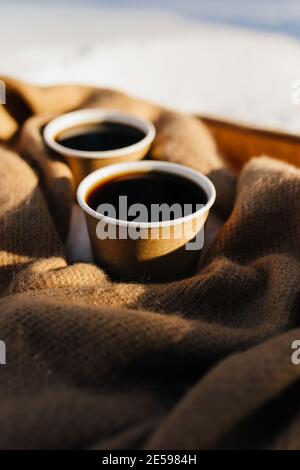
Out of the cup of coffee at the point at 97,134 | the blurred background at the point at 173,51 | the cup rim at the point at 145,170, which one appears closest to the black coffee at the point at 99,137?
the cup of coffee at the point at 97,134

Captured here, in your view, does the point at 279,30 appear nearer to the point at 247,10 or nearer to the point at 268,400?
the point at 247,10

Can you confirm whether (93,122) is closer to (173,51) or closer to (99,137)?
(99,137)

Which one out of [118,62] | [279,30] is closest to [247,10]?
[279,30]

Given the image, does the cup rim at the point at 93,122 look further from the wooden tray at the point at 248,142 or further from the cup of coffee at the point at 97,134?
the wooden tray at the point at 248,142

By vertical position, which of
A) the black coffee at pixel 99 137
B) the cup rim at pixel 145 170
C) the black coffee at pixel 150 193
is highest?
the cup rim at pixel 145 170

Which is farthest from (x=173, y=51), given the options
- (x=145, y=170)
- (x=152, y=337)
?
(x=152, y=337)
